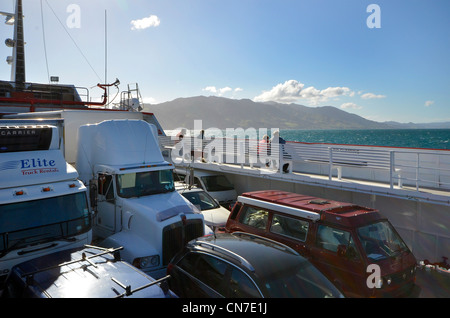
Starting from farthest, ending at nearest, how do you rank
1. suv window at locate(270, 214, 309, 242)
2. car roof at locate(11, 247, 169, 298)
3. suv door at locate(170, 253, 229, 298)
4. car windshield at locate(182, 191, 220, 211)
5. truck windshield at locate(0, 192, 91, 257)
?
car windshield at locate(182, 191, 220, 211) → suv window at locate(270, 214, 309, 242) → truck windshield at locate(0, 192, 91, 257) → suv door at locate(170, 253, 229, 298) → car roof at locate(11, 247, 169, 298)

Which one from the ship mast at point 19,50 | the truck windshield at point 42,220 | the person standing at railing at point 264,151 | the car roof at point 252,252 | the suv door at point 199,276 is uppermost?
the ship mast at point 19,50

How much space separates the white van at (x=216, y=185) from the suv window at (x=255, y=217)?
5.41 metres

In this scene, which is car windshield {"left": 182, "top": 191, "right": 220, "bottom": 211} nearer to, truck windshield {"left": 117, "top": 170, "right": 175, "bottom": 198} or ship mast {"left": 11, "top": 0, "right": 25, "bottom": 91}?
truck windshield {"left": 117, "top": 170, "right": 175, "bottom": 198}

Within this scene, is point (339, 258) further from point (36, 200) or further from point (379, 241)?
point (36, 200)

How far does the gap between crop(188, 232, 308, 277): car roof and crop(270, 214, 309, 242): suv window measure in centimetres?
108

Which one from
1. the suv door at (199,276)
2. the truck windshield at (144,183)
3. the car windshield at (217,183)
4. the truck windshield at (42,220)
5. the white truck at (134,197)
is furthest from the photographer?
the car windshield at (217,183)

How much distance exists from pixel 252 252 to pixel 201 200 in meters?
5.97

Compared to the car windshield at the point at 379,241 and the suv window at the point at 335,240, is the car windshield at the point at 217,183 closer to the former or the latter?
the suv window at the point at 335,240

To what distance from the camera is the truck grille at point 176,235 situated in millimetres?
7406

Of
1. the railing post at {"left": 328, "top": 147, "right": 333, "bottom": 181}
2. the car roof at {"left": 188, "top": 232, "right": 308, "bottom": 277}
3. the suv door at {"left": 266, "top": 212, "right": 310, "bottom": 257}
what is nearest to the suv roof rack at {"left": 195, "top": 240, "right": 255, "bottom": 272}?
the car roof at {"left": 188, "top": 232, "right": 308, "bottom": 277}

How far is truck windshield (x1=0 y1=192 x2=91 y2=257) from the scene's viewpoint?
6.04 meters

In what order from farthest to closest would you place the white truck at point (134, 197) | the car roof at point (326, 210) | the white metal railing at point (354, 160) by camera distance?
1. the white metal railing at point (354, 160)
2. the white truck at point (134, 197)
3. the car roof at point (326, 210)

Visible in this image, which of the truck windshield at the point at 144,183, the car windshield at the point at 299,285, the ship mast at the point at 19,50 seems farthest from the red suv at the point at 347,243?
the ship mast at the point at 19,50
